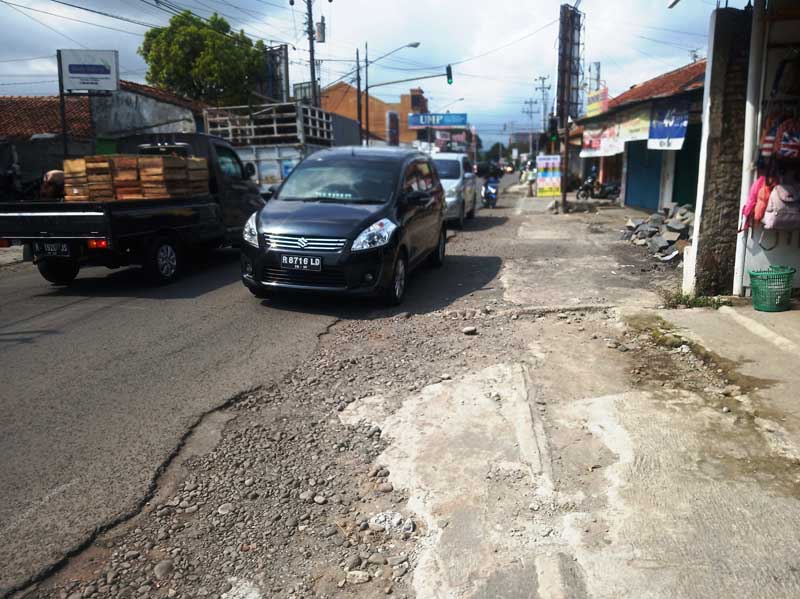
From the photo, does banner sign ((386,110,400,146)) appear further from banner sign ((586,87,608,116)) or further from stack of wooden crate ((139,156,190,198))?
stack of wooden crate ((139,156,190,198))

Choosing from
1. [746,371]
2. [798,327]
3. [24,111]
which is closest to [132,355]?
[746,371]

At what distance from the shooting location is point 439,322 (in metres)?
7.21

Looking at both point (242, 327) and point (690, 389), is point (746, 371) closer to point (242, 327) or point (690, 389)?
point (690, 389)

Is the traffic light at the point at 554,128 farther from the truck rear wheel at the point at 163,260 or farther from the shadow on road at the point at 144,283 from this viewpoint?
the truck rear wheel at the point at 163,260

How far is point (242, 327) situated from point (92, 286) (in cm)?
338

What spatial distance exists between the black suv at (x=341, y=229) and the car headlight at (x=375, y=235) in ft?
0.04

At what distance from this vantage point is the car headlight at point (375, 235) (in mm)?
7289

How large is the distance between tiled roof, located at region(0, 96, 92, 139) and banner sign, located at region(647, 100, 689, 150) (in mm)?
21875

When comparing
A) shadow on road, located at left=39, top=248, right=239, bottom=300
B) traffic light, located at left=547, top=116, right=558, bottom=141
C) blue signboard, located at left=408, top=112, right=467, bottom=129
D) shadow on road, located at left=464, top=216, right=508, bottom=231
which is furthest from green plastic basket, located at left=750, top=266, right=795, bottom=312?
blue signboard, located at left=408, top=112, right=467, bottom=129

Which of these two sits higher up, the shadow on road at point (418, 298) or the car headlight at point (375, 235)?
the car headlight at point (375, 235)

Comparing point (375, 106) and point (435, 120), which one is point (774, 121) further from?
point (375, 106)

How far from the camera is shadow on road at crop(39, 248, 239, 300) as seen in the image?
8.51 metres

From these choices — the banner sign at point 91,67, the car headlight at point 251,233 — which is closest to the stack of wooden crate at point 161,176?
the car headlight at point 251,233

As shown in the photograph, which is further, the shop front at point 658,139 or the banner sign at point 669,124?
the shop front at point 658,139
